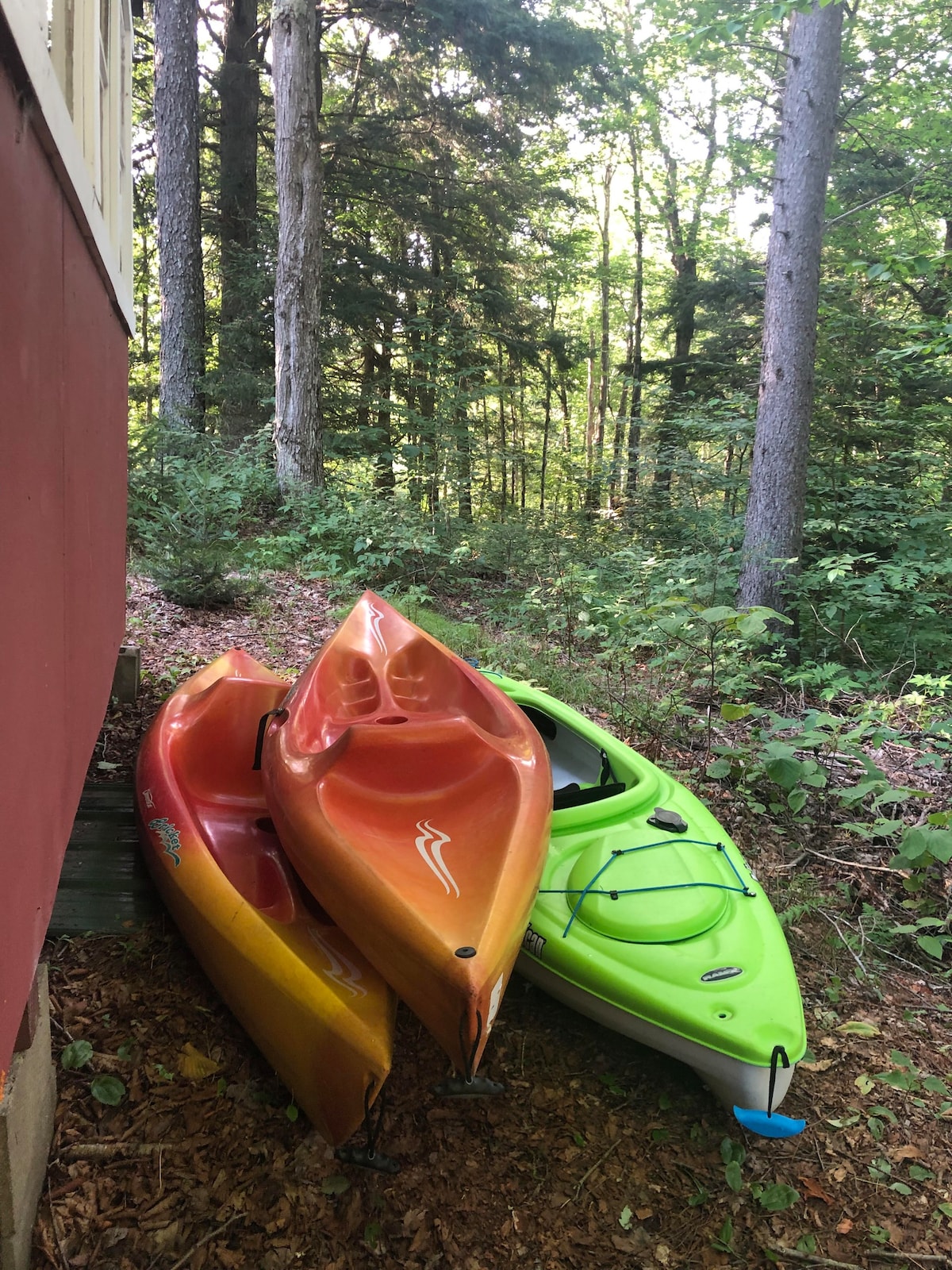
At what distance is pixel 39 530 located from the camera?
1.57 metres

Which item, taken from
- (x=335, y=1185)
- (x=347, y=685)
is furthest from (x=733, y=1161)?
(x=347, y=685)

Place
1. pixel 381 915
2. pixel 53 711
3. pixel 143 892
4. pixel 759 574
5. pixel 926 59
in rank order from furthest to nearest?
1. pixel 926 59
2. pixel 759 574
3. pixel 143 892
4. pixel 381 915
5. pixel 53 711

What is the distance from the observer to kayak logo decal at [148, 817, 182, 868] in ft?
8.98

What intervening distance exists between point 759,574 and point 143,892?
5.89m

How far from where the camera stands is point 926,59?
855cm

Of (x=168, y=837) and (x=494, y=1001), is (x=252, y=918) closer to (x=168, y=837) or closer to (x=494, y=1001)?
(x=168, y=837)

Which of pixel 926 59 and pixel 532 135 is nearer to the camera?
pixel 926 59

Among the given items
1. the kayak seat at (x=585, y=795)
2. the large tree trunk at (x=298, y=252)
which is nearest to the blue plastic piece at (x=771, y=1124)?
the kayak seat at (x=585, y=795)

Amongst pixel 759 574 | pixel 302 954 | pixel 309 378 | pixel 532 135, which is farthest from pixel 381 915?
pixel 532 135

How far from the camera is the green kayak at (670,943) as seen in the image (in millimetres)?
2203

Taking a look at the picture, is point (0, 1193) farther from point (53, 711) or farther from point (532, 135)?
point (532, 135)

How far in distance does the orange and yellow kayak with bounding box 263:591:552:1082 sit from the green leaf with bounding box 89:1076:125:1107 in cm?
78

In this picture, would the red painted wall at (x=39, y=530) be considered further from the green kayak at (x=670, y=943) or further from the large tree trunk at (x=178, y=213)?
the large tree trunk at (x=178, y=213)

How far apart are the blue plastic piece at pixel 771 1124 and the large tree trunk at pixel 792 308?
16.5ft
